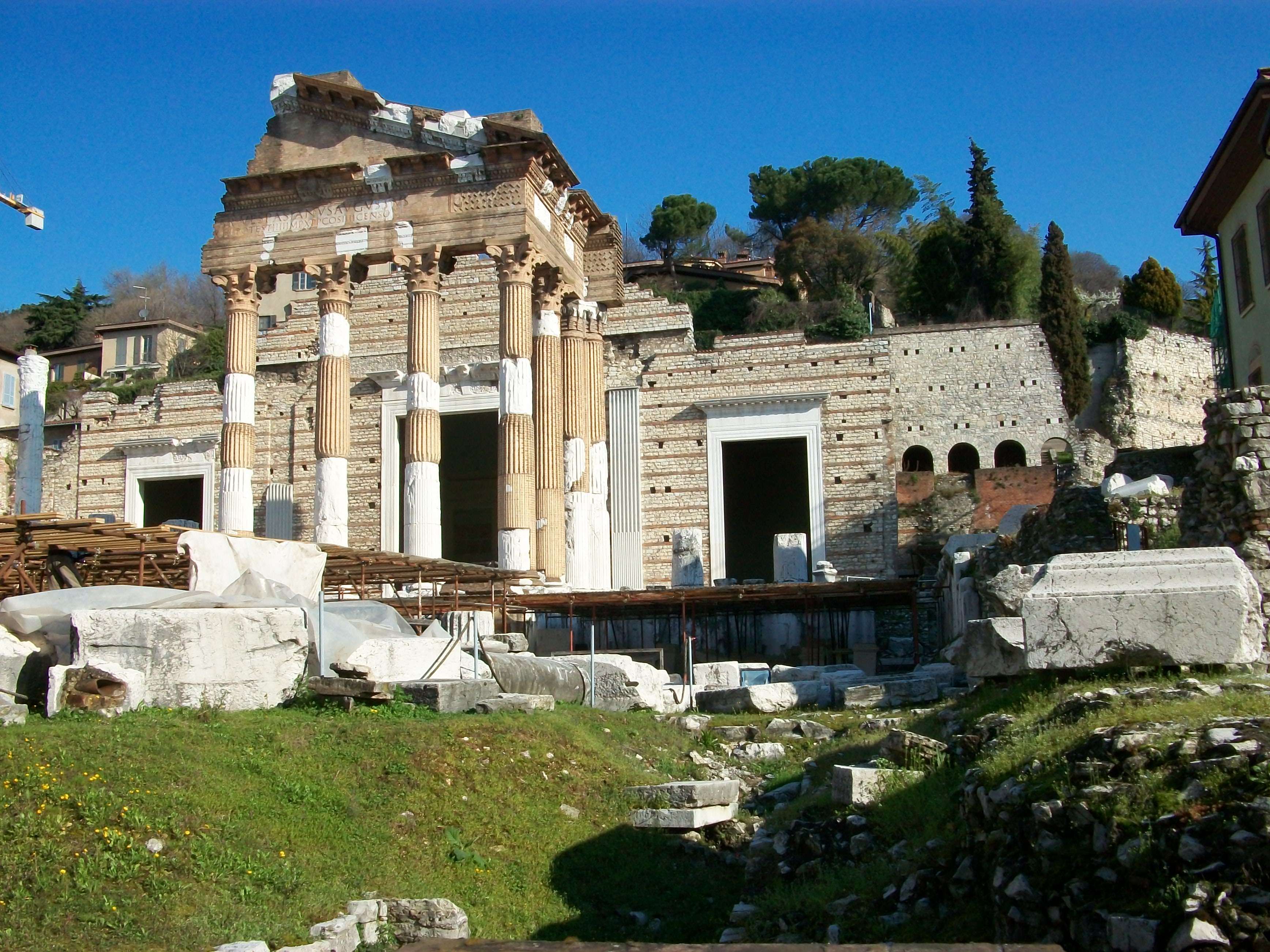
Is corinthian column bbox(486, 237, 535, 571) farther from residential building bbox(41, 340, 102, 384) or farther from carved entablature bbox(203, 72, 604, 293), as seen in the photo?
residential building bbox(41, 340, 102, 384)

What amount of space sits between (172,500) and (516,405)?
53.8 feet

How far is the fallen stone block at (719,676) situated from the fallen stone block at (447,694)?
5.64 meters

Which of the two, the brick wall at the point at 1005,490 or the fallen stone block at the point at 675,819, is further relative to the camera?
the brick wall at the point at 1005,490

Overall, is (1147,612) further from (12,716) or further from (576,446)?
(576,446)

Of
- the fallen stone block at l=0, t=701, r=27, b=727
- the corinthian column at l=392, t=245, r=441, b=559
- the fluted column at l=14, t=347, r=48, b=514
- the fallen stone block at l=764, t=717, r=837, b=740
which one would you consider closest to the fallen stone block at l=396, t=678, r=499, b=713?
the fallen stone block at l=764, t=717, r=837, b=740

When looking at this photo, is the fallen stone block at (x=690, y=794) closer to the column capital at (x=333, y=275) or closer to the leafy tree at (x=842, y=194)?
the column capital at (x=333, y=275)

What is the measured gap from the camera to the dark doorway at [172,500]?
33.6m

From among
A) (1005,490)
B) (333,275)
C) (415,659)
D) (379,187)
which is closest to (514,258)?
(379,187)

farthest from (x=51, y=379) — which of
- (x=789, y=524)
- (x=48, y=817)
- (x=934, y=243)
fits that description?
(x=48, y=817)

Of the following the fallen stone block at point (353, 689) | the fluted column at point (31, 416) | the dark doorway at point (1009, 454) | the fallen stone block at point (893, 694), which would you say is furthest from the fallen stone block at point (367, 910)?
the dark doorway at point (1009, 454)

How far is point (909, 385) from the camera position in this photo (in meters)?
31.6

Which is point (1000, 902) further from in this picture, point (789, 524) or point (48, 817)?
point (789, 524)

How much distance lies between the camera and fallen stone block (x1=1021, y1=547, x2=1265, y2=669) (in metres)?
7.22

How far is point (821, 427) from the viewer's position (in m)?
28.2
